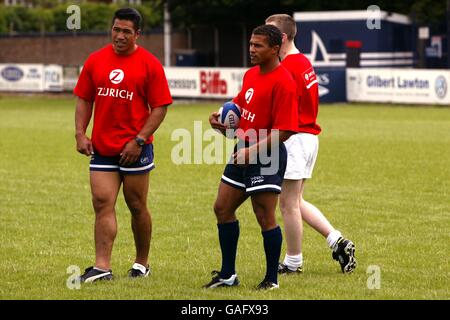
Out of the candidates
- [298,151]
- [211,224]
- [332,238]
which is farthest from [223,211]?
[211,224]

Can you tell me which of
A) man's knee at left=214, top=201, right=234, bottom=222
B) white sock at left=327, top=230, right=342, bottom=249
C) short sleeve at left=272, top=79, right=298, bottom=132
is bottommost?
white sock at left=327, top=230, right=342, bottom=249

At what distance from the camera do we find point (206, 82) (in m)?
40.8

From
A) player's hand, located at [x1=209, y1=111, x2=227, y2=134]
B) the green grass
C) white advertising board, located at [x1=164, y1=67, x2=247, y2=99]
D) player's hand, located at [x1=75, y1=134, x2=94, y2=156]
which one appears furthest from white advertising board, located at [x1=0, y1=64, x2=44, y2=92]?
player's hand, located at [x1=209, y1=111, x2=227, y2=134]

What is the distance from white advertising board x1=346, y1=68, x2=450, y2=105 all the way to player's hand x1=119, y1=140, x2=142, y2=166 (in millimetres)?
26918

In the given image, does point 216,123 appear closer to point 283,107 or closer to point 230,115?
point 230,115

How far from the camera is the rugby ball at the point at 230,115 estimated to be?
847cm

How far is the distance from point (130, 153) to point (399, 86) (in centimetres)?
2834

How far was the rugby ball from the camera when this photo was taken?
333 inches

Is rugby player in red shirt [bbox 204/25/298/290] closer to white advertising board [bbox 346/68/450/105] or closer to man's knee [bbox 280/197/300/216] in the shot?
man's knee [bbox 280/197/300/216]

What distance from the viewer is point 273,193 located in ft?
27.5

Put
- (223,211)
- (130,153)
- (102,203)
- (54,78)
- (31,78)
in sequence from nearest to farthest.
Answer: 1. (223,211)
2. (130,153)
3. (102,203)
4. (54,78)
5. (31,78)

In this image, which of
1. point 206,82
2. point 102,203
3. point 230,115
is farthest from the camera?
point 206,82
